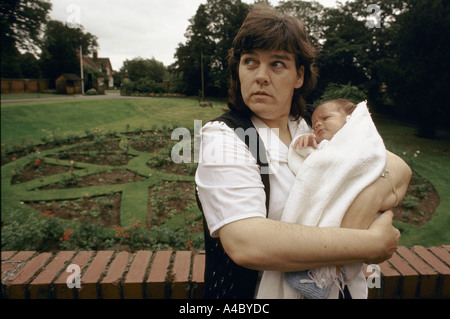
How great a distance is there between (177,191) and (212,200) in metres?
3.62

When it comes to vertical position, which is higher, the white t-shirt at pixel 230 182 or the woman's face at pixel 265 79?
the woman's face at pixel 265 79

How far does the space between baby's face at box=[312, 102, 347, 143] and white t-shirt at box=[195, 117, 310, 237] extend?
0.50 metres

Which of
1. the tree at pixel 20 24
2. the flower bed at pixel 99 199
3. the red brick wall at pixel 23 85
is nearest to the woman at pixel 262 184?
the flower bed at pixel 99 199

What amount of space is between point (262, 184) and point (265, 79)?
1.50 feet

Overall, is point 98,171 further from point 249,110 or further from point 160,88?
point 160,88

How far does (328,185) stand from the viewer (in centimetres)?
103

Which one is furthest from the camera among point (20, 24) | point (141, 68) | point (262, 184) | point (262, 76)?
point (141, 68)

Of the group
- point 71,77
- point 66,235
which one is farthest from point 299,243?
point 71,77

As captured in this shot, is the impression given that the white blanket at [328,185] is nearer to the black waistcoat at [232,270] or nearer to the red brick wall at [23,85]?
the black waistcoat at [232,270]

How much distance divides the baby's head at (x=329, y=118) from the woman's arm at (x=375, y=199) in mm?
349

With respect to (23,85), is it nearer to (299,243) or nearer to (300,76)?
(300,76)

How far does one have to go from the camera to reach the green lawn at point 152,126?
373 centimetres
